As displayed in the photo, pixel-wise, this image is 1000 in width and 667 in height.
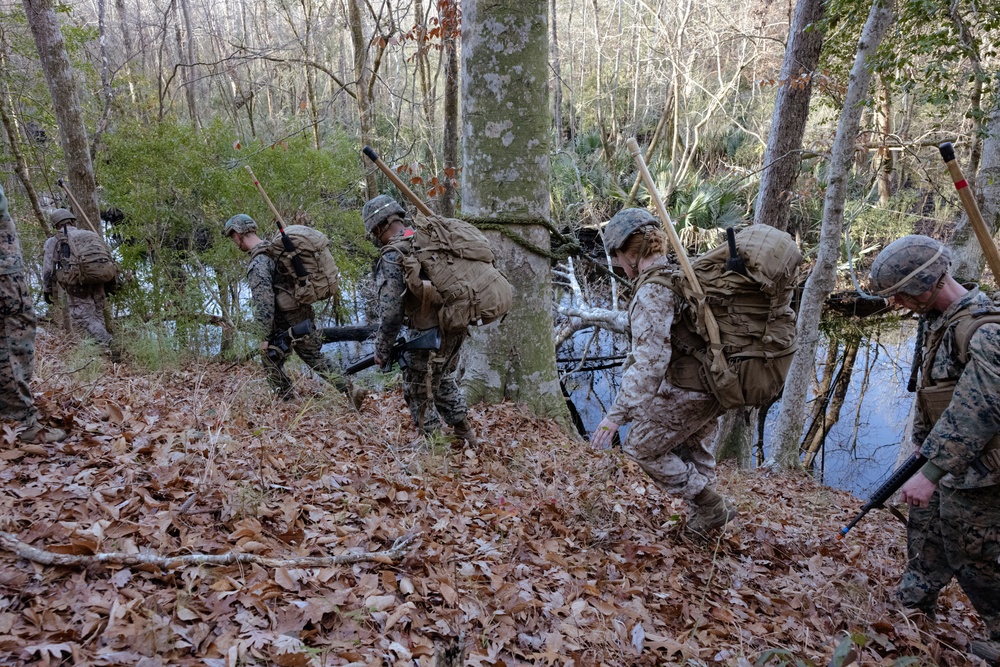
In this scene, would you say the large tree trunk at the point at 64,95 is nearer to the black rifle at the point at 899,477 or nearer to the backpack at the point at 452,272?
the backpack at the point at 452,272

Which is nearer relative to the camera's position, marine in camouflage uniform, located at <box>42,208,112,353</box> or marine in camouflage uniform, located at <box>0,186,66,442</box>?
marine in camouflage uniform, located at <box>0,186,66,442</box>

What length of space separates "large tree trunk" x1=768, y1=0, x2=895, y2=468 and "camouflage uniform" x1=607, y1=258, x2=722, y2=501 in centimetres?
411

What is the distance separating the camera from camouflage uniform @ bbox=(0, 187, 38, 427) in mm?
3742

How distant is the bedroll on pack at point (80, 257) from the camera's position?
8.54 metres

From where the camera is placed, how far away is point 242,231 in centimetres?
655

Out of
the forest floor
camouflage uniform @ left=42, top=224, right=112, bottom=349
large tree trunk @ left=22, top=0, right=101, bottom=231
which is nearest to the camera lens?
the forest floor

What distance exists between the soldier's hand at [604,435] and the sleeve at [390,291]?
217 cm

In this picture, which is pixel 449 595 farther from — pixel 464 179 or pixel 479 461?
pixel 464 179

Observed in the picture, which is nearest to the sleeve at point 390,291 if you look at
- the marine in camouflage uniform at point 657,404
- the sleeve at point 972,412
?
the marine in camouflage uniform at point 657,404

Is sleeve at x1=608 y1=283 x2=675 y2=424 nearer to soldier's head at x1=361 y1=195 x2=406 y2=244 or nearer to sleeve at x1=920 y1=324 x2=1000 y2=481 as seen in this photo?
sleeve at x1=920 y1=324 x2=1000 y2=481

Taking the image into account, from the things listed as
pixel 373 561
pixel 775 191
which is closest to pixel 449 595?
pixel 373 561

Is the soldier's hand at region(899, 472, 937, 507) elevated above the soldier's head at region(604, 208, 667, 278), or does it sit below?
below

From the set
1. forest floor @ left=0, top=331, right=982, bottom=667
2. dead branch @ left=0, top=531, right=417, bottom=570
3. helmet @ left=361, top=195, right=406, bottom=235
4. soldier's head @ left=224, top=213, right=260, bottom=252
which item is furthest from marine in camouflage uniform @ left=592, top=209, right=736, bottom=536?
soldier's head @ left=224, top=213, right=260, bottom=252

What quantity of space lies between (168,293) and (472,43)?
7379 millimetres
